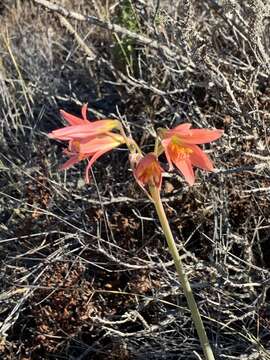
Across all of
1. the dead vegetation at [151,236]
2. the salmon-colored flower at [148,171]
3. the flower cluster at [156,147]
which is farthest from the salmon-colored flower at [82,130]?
the dead vegetation at [151,236]

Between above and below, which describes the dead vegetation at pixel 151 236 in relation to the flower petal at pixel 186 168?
below

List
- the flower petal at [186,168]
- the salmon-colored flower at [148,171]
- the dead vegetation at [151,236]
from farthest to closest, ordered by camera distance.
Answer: the dead vegetation at [151,236] < the flower petal at [186,168] < the salmon-colored flower at [148,171]

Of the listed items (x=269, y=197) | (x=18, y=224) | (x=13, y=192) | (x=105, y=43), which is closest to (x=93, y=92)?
(x=105, y=43)

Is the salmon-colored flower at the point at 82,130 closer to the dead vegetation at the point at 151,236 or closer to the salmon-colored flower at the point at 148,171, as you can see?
the salmon-colored flower at the point at 148,171

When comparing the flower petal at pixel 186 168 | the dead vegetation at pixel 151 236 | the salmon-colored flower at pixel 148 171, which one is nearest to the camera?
the salmon-colored flower at pixel 148 171

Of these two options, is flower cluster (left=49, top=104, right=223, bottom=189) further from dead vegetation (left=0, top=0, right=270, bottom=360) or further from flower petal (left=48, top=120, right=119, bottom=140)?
dead vegetation (left=0, top=0, right=270, bottom=360)

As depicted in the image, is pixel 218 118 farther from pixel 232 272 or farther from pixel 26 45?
pixel 26 45

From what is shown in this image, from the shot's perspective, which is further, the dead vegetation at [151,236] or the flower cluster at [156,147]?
the dead vegetation at [151,236]

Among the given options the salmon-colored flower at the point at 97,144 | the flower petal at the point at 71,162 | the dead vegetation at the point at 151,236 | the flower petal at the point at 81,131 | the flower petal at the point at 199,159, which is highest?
the flower petal at the point at 81,131

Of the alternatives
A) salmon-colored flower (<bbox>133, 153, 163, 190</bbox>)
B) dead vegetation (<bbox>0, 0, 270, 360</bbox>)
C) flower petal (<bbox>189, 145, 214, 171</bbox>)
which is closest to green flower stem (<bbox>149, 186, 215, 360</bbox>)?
salmon-colored flower (<bbox>133, 153, 163, 190</bbox>)
